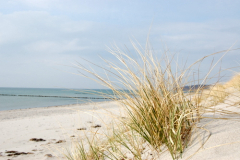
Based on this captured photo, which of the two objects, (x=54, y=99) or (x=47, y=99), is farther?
(x=54, y=99)

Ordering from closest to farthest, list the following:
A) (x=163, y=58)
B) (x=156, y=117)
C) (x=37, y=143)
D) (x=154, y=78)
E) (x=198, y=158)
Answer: (x=198, y=158) → (x=156, y=117) → (x=154, y=78) → (x=163, y=58) → (x=37, y=143)

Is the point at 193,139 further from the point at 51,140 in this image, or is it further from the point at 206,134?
the point at 51,140

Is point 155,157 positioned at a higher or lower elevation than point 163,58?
lower

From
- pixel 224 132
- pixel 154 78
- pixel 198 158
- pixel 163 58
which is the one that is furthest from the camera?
pixel 163 58

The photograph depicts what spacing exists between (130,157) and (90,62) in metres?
0.98

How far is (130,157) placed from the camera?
1.66 meters

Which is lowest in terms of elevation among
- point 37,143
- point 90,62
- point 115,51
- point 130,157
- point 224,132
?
point 37,143

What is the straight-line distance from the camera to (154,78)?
1.86 metres

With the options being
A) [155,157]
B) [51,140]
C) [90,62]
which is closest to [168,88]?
[155,157]

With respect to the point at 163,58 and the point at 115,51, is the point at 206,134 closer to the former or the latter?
the point at 163,58

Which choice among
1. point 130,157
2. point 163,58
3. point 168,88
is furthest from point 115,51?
point 130,157

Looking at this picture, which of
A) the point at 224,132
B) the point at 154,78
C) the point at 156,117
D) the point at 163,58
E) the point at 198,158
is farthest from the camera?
the point at 163,58

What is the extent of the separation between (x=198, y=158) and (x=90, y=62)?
1.30 metres

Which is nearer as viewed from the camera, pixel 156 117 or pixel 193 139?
pixel 193 139
